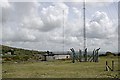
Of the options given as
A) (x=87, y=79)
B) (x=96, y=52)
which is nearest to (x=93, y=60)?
(x=96, y=52)

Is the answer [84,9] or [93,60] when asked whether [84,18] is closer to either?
[84,9]

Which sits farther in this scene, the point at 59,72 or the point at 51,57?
the point at 51,57

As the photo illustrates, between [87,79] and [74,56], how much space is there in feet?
121

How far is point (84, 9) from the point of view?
43.9 metres

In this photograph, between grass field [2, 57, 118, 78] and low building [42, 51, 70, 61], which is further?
low building [42, 51, 70, 61]

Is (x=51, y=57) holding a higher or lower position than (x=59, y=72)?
higher

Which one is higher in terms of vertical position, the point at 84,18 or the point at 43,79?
the point at 84,18

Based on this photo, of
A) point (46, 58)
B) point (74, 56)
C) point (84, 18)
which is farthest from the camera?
point (46, 58)

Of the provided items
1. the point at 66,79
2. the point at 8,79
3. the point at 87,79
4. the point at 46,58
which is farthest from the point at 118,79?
the point at 46,58

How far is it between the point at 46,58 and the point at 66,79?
57621mm

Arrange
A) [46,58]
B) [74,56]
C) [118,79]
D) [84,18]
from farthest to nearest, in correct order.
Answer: [46,58], [74,56], [84,18], [118,79]

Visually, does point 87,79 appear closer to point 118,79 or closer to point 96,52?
point 118,79

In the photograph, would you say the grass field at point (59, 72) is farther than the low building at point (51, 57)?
No

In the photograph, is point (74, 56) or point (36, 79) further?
point (74, 56)
